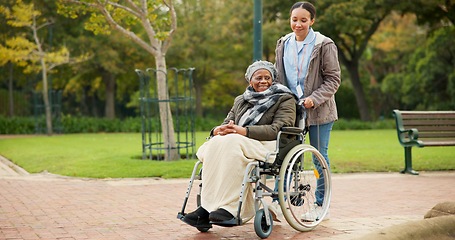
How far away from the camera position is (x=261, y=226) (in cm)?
530

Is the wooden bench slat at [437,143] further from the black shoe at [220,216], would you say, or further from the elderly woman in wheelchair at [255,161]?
the black shoe at [220,216]

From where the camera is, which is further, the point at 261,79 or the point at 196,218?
the point at 261,79

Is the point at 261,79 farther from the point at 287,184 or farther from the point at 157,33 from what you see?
the point at 157,33

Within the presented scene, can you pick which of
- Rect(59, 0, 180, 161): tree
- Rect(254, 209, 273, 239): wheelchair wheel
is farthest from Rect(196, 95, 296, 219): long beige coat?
Rect(59, 0, 180, 161): tree

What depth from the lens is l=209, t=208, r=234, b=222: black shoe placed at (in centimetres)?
517

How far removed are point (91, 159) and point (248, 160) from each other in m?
7.75

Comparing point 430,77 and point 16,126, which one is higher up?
point 430,77

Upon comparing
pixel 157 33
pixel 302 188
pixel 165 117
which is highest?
pixel 157 33

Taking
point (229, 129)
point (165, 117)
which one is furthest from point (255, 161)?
point (165, 117)

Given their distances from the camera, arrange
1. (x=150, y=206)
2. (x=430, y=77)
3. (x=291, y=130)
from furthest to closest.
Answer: (x=430, y=77) < (x=150, y=206) < (x=291, y=130)

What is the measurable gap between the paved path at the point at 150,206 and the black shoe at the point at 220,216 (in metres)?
0.30

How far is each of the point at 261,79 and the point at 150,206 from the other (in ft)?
6.93

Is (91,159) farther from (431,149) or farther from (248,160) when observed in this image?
(248,160)

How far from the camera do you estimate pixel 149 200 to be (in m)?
7.67
